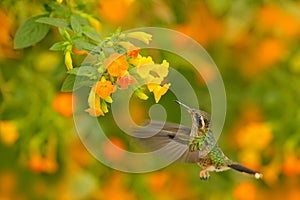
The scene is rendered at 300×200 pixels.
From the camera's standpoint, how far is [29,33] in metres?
1.19

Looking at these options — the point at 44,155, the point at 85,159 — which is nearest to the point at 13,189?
the point at 85,159

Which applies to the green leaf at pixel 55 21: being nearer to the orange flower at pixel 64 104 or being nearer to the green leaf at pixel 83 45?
the green leaf at pixel 83 45

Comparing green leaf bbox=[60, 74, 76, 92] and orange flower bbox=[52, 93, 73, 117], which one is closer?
green leaf bbox=[60, 74, 76, 92]

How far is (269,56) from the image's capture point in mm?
2023

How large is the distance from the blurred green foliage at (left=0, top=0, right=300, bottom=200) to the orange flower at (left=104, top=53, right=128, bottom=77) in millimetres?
307

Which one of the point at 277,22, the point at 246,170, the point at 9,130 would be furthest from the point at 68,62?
the point at 277,22

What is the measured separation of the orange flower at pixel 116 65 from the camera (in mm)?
978

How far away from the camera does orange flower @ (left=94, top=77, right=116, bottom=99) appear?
38.4 inches

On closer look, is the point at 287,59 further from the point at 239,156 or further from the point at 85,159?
the point at 85,159

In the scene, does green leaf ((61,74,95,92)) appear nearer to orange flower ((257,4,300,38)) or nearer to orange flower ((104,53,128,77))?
orange flower ((104,53,128,77))

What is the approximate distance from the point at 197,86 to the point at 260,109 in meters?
0.18

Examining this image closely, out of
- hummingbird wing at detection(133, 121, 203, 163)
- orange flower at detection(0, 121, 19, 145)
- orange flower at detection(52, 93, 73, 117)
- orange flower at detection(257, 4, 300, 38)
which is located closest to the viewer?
hummingbird wing at detection(133, 121, 203, 163)

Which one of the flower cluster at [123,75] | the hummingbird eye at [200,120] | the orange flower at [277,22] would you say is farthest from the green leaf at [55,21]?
the orange flower at [277,22]

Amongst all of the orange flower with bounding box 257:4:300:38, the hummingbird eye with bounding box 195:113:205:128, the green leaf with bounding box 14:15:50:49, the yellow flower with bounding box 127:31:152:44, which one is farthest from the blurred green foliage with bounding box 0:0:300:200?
the hummingbird eye with bounding box 195:113:205:128
